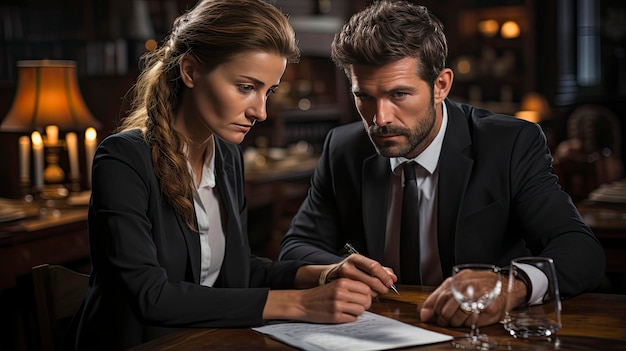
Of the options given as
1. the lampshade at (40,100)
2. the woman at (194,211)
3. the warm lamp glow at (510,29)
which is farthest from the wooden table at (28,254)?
the warm lamp glow at (510,29)

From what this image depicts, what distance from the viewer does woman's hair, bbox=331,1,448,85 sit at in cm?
237

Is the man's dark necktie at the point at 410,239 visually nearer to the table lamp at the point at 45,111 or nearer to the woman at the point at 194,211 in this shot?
the woman at the point at 194,211

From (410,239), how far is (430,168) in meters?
0.23

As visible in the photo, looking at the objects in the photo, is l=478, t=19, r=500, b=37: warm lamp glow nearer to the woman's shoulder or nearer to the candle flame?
the candle flame

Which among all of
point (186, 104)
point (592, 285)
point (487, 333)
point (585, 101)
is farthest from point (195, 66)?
point (585, 101)

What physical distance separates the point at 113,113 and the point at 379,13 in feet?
10.9

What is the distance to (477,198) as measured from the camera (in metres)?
2.44

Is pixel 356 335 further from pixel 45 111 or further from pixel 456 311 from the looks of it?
pixel 45 111

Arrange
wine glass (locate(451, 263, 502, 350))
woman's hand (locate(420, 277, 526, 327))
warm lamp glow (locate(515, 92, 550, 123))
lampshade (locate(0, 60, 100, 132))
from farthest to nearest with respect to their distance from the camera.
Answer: warm lamp glow (locate(515, 92, 550, 123)) → lampshade (locate(0, 60, 100, 132)) → woman's hand (locate(420, 277, 526, 327)) → wine glass (locate(451, 263, 502, 350))

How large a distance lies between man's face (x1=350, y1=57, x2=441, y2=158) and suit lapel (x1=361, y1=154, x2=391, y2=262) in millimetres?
160

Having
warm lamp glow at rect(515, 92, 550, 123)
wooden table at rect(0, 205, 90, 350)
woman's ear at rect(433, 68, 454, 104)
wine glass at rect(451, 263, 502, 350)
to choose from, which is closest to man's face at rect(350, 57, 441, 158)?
woman's ear at rect(433, 68, 454, 104)

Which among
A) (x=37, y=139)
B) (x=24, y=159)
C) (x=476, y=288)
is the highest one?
(x=37, y=139)

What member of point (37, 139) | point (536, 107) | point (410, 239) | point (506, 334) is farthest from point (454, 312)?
point (536, 107)

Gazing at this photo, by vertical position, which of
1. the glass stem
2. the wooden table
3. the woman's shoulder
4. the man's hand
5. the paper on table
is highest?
the woman's shoulder
